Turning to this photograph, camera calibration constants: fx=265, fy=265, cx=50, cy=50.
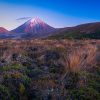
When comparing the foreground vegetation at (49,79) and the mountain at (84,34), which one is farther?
the mountain at (84,34)

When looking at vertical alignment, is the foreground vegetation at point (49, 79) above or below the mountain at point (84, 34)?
above

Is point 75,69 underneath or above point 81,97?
above

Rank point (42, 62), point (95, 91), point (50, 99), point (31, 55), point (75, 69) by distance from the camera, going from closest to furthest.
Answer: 1. point (50, 99)
2. point (95, 91)
3. point (75, 69)
4. point (42, 62)
5. point (31, 55)

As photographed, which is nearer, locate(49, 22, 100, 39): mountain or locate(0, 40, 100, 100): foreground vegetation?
locate(0, 40, 100, 100): foreground vegetation

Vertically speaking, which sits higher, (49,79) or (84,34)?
(49,79)

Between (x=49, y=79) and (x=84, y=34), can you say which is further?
(x=84, y=34)

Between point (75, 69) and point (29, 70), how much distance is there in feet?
5.20

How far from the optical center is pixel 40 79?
26.7 feet

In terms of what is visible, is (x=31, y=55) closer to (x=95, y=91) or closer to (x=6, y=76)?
(x=6, y=76)

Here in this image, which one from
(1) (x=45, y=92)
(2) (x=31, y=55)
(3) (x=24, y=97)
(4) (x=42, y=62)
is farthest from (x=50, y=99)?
(2) (x=31, y=55)

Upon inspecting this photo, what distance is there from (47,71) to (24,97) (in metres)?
1.93

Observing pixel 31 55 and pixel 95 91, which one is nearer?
pixel 95 91

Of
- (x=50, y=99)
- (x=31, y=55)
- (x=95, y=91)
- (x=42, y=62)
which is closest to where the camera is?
(x=50, y=99)

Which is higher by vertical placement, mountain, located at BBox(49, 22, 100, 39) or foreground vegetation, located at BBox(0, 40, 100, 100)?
foreground vegetation, located at BBox(0, 40, 100, 100)
